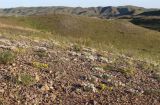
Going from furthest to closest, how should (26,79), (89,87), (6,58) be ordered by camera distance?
(6,58)
(89,87)
(26,79)

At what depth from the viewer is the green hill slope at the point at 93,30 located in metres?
51.2

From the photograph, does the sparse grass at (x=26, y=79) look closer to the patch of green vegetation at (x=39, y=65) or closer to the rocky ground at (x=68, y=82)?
the rocky ground at (x=68, y=82)

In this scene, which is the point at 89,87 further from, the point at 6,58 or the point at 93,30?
the point at 93,30

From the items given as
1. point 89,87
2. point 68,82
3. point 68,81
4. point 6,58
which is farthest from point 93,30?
point 89,87

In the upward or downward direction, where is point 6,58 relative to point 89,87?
upward

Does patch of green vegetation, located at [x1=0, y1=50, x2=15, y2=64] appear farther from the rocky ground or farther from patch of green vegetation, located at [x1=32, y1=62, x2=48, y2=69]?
patch of green vegetation, located at [x1=32, y1=62, x2=48, y2=69]

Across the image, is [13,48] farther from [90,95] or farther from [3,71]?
[90,95]

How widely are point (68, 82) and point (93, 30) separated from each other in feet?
147

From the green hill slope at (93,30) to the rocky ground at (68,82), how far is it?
3272cm

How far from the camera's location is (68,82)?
12.9m

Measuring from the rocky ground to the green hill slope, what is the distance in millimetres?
32725

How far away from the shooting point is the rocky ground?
37.2 feet

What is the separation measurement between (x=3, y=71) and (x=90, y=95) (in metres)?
2.82

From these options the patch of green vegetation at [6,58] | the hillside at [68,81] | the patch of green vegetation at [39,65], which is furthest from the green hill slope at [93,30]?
the patch of green vegetation at [6,58]
